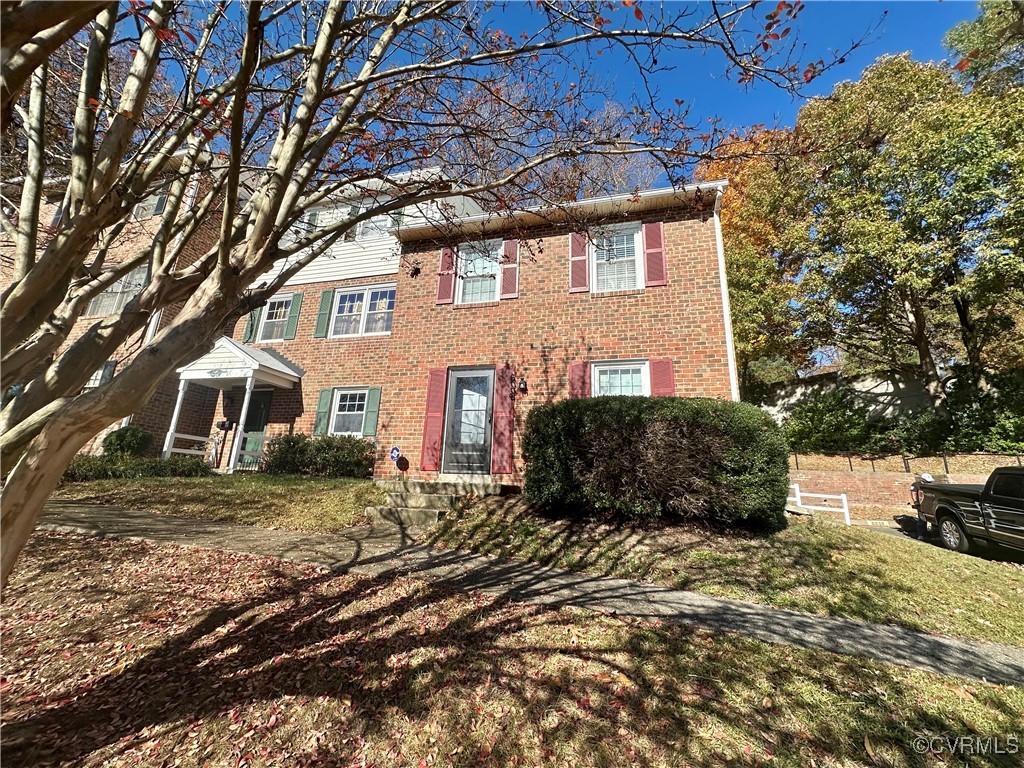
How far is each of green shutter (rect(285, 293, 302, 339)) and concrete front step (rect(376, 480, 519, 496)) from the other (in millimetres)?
8026

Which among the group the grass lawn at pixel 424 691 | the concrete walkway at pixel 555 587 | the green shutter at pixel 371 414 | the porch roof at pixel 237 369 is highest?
the porch roof at pixel 237 369

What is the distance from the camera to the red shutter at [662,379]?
26.1 feet

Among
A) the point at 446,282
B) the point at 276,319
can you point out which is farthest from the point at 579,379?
the point at 276,319

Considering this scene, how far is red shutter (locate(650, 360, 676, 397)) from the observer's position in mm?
7965

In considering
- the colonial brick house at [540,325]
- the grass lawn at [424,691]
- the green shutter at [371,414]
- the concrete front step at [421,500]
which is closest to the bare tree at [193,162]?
the grass lawn at [424,691]

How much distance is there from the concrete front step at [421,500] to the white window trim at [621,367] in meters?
3.50

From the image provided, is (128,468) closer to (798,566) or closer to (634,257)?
(634,257)

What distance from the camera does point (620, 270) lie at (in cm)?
911

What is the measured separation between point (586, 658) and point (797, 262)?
17873 millimetres

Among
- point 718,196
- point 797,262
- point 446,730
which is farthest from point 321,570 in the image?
point 797,262

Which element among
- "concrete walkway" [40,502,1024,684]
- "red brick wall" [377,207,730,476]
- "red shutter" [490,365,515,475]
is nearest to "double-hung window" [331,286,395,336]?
"red brick wall" [377,207,730,476]

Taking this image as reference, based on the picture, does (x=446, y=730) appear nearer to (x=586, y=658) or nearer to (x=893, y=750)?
(x=586, y=658)

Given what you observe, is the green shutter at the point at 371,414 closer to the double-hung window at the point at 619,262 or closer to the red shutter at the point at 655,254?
the double-hung window at the point at 619,262

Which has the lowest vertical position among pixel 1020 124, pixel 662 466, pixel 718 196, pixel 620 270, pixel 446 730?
pixel 446 730
